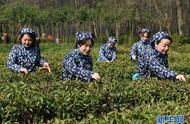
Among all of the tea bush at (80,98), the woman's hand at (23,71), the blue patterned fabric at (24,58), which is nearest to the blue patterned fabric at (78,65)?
the tea bush at (80,98)

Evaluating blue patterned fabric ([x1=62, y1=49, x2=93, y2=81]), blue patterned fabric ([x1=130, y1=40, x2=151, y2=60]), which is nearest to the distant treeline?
blue patterned fabric ([x1=130, y1=40, x2=151, y2=60])

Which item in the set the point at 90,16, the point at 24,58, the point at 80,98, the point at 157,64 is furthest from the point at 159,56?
the point at 90,16

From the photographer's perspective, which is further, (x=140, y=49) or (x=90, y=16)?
(x=90, y=16)

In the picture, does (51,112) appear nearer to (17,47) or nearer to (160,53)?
(160,53)

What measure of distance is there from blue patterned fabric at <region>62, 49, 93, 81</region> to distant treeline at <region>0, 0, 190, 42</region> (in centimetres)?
2937

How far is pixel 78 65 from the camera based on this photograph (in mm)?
7562

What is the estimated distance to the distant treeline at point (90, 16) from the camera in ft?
129

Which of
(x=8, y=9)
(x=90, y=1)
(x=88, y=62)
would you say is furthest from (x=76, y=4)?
(x=88, y=62)

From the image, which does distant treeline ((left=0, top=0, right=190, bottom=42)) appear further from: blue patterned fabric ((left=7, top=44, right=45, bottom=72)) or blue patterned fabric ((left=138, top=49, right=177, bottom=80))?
blue patterned fabric ((left=138, top=49, right=177, bottom=80))

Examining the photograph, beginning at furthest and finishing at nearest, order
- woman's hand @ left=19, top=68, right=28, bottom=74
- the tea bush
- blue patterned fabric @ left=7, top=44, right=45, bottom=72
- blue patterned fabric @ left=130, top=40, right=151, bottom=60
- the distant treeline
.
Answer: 1. the distant treeline
2. blue patterned fabric @ left=7, top=44, right=45, bottom=72
3. woman's hand @ left=19, top=68, right=28, bottom=74
4. blue patterned fabric @ left=130, top=40, right=151, bottom=60
5. the tea bush

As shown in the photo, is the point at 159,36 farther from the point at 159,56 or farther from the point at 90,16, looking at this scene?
the point at 90,16

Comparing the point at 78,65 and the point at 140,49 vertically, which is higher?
the point at 140,49

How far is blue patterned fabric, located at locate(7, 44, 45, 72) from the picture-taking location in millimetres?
8961

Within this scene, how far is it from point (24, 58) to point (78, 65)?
1817 mm
